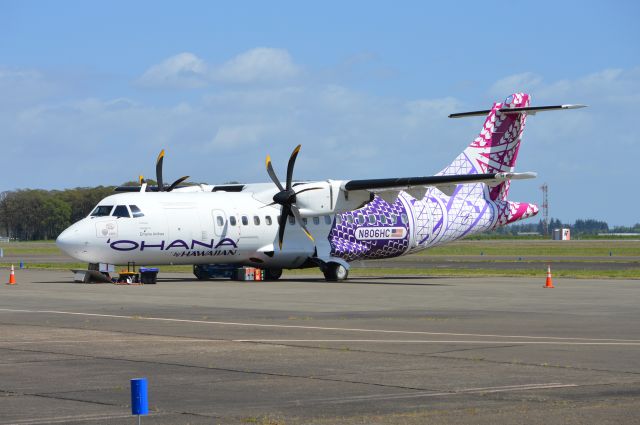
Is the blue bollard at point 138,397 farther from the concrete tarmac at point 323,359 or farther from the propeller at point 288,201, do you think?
the propeller at point 288,201

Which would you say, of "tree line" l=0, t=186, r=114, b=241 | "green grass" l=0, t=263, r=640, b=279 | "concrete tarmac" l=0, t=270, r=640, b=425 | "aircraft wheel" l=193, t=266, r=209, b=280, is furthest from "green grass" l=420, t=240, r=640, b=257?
"tree line" l=0, t=186, r=114, b=241

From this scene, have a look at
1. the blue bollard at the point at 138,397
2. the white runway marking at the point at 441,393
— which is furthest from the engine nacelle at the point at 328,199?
the blue bollard at the point at 138,397

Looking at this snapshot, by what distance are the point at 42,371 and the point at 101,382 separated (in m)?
1.36

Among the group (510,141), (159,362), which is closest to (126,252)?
(510,141)

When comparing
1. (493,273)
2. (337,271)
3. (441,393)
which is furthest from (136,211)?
(441,393)

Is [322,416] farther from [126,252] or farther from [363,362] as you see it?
[126,252]

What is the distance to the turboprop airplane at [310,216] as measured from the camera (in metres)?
33.3

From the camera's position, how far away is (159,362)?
14.1 metres

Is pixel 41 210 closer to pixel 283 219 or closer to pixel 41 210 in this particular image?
pixel 41 210

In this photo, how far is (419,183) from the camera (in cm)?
3394

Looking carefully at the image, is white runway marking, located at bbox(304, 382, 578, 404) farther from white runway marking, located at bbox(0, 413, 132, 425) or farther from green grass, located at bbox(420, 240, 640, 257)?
green grass, located at bbox(420, 240, 640, 257)

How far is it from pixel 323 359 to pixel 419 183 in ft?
66.2

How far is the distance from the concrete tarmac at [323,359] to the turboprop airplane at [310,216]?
6456mm

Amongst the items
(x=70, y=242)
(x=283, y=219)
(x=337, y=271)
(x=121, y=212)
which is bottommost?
(x=337, y=271)
